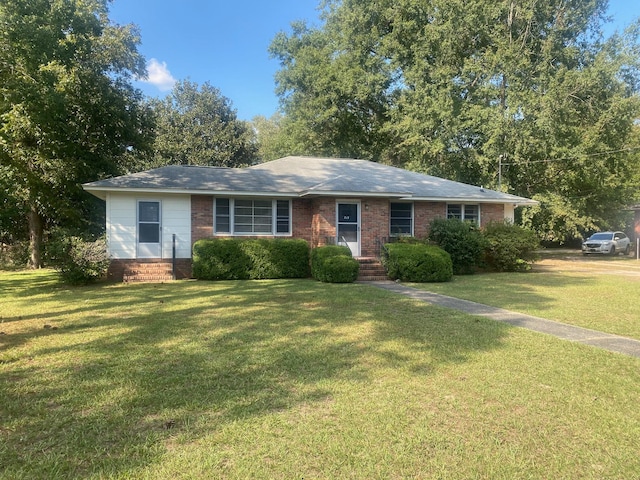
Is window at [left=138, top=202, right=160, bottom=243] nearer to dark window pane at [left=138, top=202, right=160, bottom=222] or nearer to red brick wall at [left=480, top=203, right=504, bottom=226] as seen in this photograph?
dark window pane at [left=138, top=202, right=160, bottom=222]

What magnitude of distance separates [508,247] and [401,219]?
4.07 meters

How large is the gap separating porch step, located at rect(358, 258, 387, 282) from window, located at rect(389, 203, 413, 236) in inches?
87.9

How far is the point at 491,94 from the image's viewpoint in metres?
24.3

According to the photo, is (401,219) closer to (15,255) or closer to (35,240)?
(35,240)

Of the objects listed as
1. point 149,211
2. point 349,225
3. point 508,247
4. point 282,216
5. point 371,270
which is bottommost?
point 371,270

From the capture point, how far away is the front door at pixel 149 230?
45.3ft

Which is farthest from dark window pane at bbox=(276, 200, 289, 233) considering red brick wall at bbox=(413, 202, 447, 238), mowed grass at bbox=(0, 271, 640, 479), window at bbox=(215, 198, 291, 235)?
mowed grass at bbox=(0, 271, 640, 479)

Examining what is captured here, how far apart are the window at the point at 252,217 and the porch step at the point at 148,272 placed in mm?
2093

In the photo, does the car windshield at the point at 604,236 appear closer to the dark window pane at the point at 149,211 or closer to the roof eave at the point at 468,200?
the roof eave at the point at 468,200

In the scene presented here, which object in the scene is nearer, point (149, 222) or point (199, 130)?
point (149, 222)

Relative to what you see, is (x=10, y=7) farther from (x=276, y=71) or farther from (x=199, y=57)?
(x=276, y=71)

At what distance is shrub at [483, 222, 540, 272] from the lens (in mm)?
15750

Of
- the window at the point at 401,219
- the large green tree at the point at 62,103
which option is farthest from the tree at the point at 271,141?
the window at the point at 401,219

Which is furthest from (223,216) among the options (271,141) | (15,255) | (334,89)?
(271,141)
